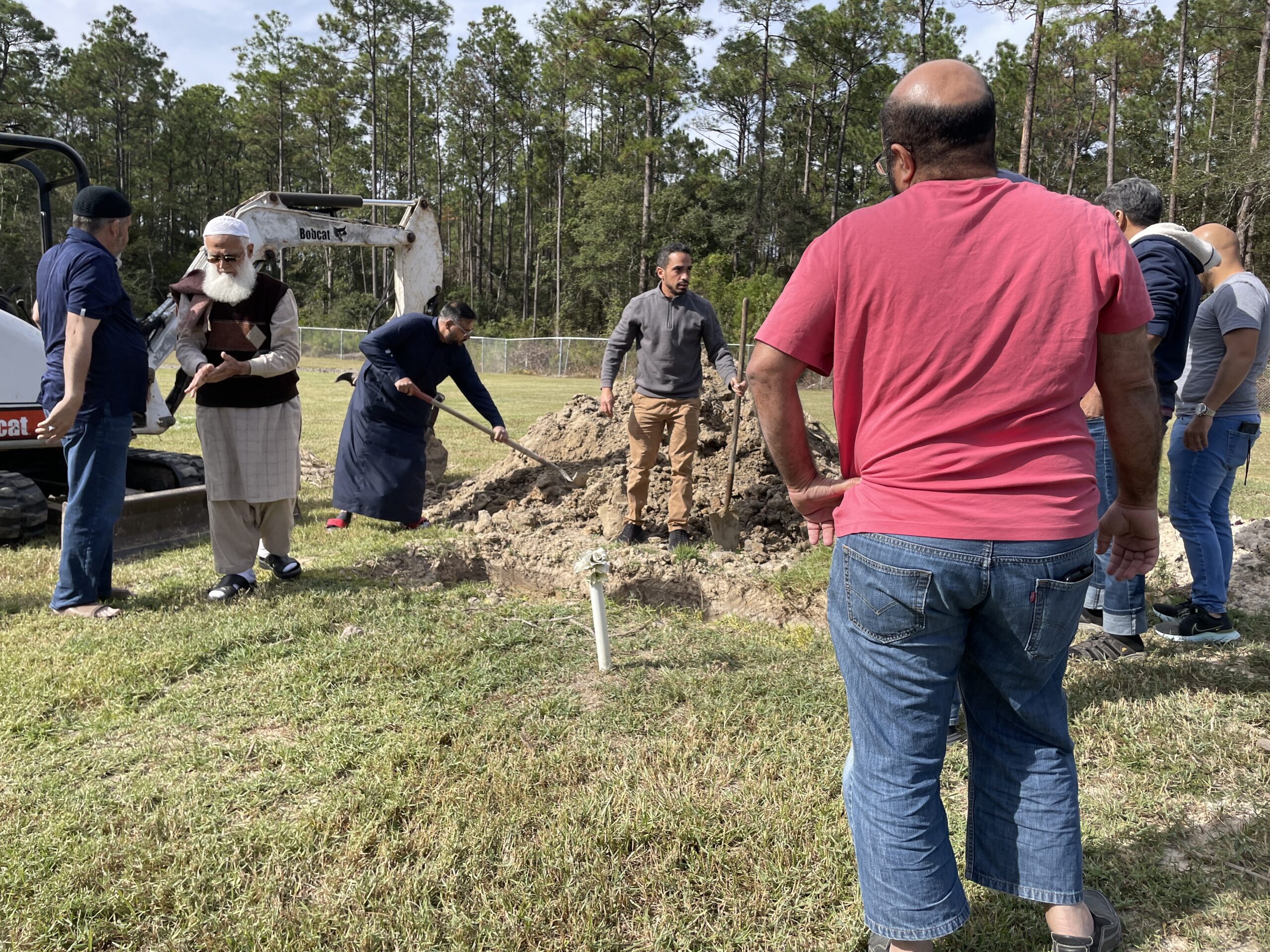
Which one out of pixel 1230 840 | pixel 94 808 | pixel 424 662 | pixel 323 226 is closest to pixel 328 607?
pixel 424 662

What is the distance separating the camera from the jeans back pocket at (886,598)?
5.63ft

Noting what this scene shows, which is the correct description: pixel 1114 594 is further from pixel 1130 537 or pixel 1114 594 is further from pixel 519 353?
pixel 519 353

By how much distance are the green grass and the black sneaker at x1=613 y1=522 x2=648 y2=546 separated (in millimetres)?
2023

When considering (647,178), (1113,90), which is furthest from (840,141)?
(1113,90)

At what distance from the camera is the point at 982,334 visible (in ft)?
5.52

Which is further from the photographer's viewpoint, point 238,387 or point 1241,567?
point 1241,567

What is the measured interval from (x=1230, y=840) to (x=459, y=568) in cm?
447

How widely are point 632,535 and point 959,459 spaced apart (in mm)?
A: 5021

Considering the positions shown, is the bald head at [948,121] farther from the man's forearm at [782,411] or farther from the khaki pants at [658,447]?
the khaki pants at [658,447]

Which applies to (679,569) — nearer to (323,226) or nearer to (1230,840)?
(1230,840)

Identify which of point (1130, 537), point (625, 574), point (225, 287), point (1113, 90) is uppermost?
point (1113, 90)

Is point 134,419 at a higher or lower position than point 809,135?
lower

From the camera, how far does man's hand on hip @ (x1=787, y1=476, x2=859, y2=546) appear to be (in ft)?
6.54

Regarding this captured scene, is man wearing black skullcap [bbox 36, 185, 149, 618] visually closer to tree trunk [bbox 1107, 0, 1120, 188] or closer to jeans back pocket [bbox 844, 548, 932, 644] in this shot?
jeans back pocket [bbox 844, 548, 932, 644]
